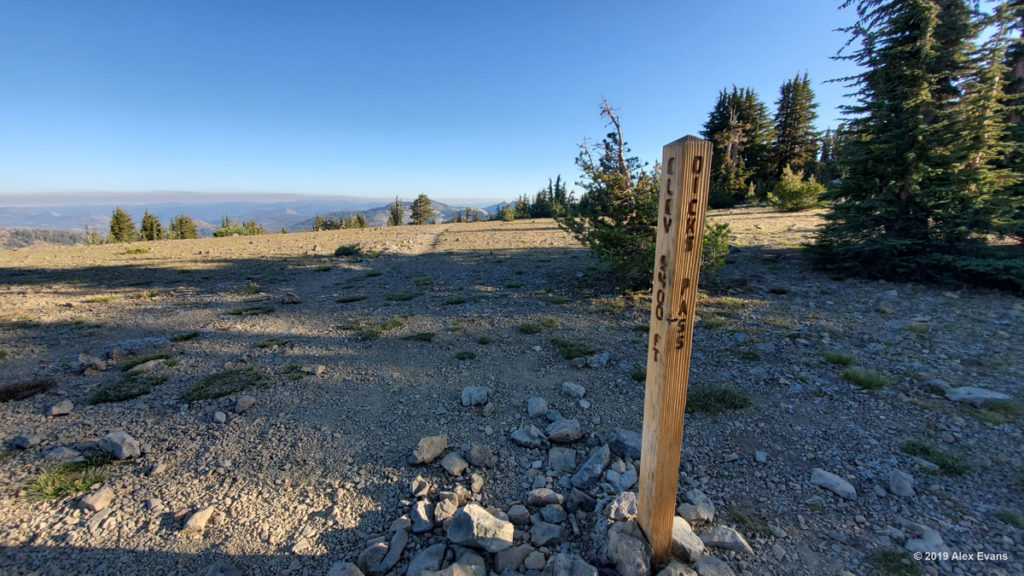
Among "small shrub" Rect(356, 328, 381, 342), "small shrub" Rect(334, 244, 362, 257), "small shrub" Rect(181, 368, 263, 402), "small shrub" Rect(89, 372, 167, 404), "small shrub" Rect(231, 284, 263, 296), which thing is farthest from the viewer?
"small shrub" Rect(334, 244, 362, 257)

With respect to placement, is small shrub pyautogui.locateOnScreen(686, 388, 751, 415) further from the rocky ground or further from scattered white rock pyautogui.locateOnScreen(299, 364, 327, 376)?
scattered white rock pyautogui.locateOnScreen(299, 364, 327, 376)

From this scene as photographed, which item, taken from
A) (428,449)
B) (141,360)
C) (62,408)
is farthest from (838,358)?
(141,360)

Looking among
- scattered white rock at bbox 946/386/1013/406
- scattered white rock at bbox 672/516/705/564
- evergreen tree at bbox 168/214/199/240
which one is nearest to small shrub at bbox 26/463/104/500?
scattered white rock at bbox 672/516/705/564

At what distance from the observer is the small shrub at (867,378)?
4914mm

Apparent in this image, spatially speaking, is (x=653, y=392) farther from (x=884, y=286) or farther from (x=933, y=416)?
(x=884, y=286)

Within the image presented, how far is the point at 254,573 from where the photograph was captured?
2785 millimetres

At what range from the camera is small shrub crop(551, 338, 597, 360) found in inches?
247

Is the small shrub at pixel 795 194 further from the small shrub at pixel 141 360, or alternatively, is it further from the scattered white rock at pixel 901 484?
the small shrub at pixel 141 360

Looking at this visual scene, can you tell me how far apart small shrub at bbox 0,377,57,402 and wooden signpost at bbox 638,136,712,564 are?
7693 mm

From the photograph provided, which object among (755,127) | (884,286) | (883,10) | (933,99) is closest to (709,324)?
(884,286)

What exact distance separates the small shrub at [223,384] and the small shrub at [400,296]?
447 centimetres

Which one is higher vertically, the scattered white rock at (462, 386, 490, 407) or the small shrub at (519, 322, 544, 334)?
the small shrub at (519, 322, 544, 334)

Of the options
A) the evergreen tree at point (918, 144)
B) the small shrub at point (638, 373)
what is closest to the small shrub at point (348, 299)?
the small shrub at point (638, 373)

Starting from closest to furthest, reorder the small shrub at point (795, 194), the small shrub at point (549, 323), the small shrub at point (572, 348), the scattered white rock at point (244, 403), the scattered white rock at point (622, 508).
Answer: the scattered white rock at point (622, 508), the scattered white rock at point (244, 403), the small shrub at point (572, 348), the small shrub at point (549, 323), the small shrub at point (795, 194)
